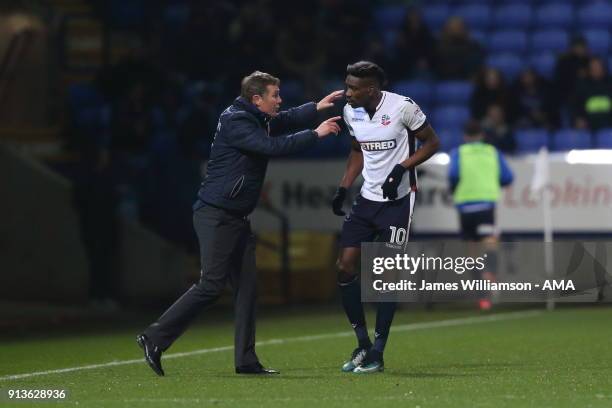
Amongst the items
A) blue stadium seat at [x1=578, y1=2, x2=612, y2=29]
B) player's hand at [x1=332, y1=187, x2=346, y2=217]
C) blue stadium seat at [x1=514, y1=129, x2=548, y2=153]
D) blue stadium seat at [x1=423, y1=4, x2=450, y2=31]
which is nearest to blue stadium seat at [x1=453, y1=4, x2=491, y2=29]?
blue stadium seat at [x1=423, y1=4, x2=450, y2=31]

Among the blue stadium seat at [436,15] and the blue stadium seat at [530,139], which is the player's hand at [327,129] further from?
the blue stadium seat at [436,15]

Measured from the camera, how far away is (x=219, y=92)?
69.3 ft

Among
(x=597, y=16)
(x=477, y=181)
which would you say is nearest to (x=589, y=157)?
(x=477, y=181)

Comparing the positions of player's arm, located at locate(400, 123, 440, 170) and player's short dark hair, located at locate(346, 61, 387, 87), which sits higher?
player's short dark hair, located at locate(346, 61, 387, 87)

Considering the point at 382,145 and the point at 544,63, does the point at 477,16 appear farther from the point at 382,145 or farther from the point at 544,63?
the point at 382,145

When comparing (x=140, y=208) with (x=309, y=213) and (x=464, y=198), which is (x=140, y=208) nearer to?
(x=309, y=213)

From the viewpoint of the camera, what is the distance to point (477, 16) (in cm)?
2316

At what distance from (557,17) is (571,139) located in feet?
11.2

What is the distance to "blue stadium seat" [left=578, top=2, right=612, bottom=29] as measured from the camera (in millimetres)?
22688

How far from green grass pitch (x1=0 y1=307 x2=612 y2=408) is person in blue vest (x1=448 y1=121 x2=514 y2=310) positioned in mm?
1693

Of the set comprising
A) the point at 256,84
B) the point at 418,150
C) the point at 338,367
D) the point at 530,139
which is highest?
the point at 256,84

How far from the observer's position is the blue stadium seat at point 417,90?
2162 cm

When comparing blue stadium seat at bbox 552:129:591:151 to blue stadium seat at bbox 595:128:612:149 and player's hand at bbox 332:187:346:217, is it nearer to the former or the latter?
blue stadium seat at bbox 595:128:612:149

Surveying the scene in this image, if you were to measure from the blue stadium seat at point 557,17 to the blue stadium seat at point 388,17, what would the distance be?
2.07 m
